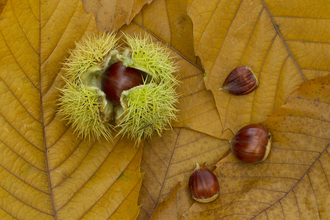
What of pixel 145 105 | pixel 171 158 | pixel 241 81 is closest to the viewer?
pixel 145 105

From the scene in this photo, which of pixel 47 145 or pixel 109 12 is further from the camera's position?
pixel 109 12

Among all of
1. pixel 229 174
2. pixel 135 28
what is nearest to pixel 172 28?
pixel 135 28

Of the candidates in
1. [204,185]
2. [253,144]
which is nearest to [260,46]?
[253,144]

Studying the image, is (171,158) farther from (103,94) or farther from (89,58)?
(89,58)

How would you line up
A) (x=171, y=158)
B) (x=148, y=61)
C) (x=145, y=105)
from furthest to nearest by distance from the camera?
(x=171, y=158), (x=148, y=61), (x=145, y=105)

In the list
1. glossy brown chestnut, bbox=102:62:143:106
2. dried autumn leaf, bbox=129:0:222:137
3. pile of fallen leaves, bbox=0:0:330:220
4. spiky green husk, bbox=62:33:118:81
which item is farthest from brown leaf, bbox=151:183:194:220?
spiky green husk, bbox=62:33:118:81
